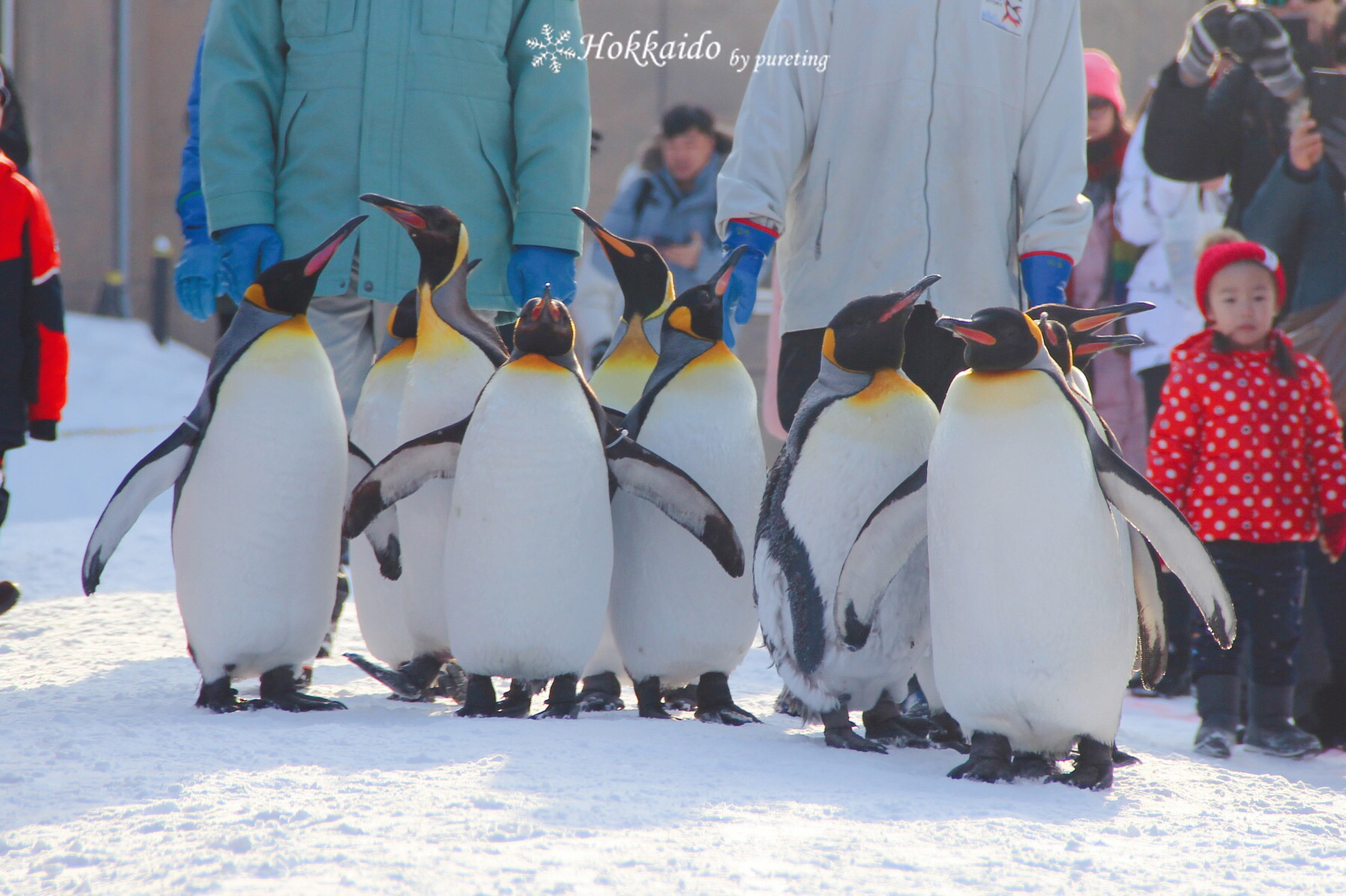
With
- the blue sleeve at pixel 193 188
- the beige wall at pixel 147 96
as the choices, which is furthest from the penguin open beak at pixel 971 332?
the beige wall at pixel 147 96

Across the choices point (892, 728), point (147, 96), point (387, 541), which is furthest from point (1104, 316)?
point (147, 96)

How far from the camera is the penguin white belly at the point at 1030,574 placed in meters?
2.19

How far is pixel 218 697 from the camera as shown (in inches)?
99.9

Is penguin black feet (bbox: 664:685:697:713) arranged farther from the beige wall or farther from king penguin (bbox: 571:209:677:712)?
the beige wall

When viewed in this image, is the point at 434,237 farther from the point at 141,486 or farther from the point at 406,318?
the point at 141,486

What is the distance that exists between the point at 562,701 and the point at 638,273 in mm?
953

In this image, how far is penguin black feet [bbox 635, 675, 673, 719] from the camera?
265cm

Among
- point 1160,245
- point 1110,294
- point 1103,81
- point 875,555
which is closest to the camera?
point 875,555

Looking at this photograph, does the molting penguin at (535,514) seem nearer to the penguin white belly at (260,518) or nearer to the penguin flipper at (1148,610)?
the penguin white belly at (260,518)

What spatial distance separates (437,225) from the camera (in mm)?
2736

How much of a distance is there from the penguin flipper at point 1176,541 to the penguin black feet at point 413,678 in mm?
1411

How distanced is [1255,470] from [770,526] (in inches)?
60.7

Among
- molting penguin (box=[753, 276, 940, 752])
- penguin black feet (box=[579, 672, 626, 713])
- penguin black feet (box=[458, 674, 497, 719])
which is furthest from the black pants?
penguin black feet (box=[458, 674, 497, 719])

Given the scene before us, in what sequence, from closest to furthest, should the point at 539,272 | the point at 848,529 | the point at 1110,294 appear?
the point at 848,529 → the point at 539,272 → the point at 1110,294
